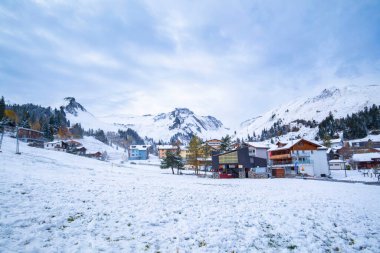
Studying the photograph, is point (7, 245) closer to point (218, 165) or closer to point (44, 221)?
point (44, 221)

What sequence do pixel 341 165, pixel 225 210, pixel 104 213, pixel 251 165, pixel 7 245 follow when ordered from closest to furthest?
pixel 7 245 < pixel 104 213 < pixel 225 210 < pixel 251 165 < pixel 341 165

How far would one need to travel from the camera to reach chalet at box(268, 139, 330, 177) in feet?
217

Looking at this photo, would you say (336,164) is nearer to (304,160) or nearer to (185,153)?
(304,160)

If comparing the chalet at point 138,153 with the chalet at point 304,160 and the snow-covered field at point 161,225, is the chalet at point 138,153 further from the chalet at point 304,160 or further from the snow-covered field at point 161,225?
the snow-covered field at point 161,225

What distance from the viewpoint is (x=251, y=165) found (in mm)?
64750

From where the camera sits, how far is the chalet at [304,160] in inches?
2608

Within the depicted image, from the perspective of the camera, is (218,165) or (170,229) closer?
(170,229)

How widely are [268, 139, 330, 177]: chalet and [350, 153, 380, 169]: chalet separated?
3745cm

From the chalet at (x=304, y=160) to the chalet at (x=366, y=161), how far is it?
37.4m

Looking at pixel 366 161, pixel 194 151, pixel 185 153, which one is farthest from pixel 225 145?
pixel 185 153

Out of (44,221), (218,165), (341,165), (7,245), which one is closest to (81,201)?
(44,221)

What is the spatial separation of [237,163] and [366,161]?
6327 cm

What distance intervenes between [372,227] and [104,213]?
16.0 metres

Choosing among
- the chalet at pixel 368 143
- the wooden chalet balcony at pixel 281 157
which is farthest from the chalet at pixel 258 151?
the chalet at pixel 368 143
